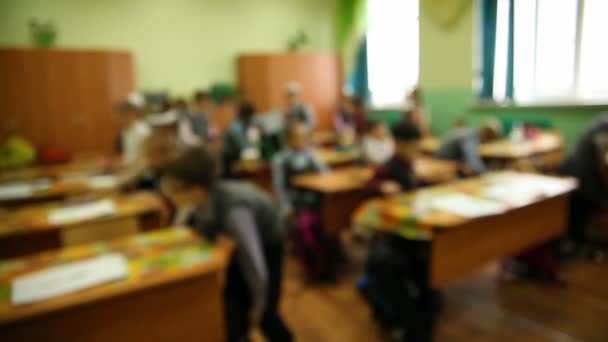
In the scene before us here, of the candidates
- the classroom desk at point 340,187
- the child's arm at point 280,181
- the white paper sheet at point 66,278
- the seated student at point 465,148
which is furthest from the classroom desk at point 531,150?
the white paper sheet at point 66,278

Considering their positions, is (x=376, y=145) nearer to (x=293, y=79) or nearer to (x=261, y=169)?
(x=261, y=169)

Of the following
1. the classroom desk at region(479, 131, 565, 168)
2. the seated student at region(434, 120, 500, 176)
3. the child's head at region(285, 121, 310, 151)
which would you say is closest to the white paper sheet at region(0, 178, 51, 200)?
the child's head at region(285, 121, 310, 151)

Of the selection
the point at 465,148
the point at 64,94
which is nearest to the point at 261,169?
the point at 465,148

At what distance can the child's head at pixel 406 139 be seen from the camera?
1.97 meters

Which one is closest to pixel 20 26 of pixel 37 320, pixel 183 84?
pixel 183 84

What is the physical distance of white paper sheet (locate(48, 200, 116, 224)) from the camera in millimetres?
1878

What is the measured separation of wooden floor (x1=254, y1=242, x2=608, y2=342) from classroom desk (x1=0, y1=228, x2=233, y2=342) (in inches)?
32.6

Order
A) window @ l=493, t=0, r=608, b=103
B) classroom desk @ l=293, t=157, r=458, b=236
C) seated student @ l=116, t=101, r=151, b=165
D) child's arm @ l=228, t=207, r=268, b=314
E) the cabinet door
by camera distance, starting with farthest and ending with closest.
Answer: the cabinet door
seated student @ l=116, t=101, r=151, b=165
classroom desk @ l=293, t=157, r=458, b=236
child's arm @ l=228, t=207, r=268, b=314
window @ l=493, t=0, r=608, b=103

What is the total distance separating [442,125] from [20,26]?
4.95 meters

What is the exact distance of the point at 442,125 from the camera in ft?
9.97

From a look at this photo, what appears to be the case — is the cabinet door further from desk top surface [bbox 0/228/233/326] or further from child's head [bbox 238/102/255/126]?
desk top surface [bbox 0/228/233/326]

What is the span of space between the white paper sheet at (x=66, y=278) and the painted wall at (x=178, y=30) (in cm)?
408

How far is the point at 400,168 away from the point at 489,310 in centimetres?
101

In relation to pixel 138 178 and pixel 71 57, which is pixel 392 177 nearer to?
pixel 138 178
